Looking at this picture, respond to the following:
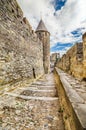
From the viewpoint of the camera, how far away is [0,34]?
4086mm

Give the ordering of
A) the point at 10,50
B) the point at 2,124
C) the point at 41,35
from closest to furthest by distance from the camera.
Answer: the point at 2,124 → the point at 10,50 → the point at 41,35

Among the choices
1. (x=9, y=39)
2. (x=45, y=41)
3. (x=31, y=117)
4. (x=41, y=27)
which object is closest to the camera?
(x=31, y=117)

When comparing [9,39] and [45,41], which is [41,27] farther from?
[9,39]

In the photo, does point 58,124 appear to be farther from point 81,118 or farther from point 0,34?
point 0,34

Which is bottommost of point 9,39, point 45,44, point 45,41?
point 9,39

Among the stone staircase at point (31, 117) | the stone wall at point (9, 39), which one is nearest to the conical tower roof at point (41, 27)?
the stone wall at point (9, 39)

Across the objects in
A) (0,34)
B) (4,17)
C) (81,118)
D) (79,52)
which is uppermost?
(4,17)

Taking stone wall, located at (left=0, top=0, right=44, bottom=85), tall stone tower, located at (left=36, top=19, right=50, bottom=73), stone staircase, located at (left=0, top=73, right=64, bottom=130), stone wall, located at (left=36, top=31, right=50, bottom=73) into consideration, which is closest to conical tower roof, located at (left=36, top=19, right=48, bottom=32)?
tall stone tower, located at (left=36, top=19, right=50, bottom=73)

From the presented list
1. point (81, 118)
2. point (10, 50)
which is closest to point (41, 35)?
point (10, 50)

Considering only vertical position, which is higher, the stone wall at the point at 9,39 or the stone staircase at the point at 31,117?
the stone wall at the point at 9,39

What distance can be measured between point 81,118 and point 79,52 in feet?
13.7

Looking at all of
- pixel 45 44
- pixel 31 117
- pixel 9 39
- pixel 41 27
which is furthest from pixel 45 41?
pixel 31 117

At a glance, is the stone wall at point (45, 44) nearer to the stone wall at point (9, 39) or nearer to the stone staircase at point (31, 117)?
the stone wall at point (9, 39)

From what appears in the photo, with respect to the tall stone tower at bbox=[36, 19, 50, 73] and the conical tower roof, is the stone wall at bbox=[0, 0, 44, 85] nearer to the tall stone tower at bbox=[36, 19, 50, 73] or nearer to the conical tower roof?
the tall stone tower at bbox=[36, 19, 50, 73]
